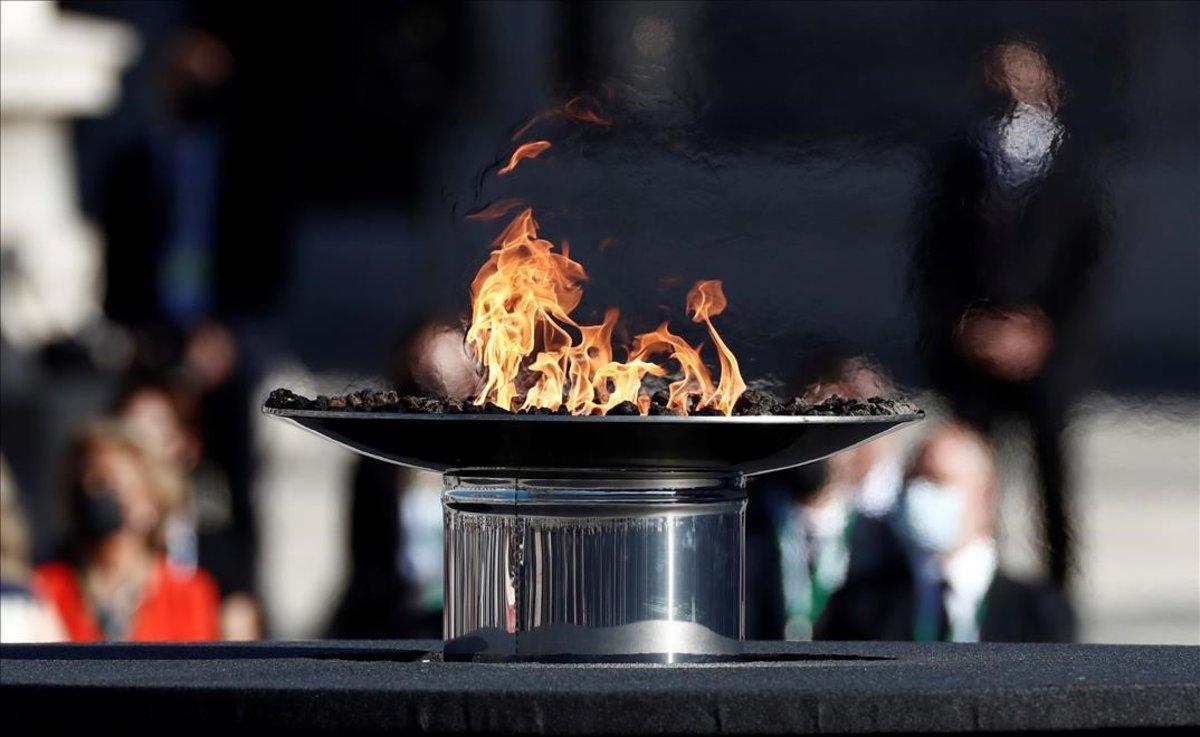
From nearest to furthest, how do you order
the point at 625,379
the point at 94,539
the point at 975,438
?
the point at 625,379
the point at 94,539
the point at 975,438

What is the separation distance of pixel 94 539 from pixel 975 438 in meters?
1.99

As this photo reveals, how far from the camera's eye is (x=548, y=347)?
385 centimetres

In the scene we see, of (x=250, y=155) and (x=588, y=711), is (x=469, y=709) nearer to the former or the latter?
(x=588, y=711)

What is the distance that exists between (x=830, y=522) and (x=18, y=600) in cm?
175

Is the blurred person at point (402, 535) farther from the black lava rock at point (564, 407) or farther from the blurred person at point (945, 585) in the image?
the black lava rock at point (564, 407)

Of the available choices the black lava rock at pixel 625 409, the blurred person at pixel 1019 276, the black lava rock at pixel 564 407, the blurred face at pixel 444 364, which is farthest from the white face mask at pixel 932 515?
the black lava rock at pixel 625 409

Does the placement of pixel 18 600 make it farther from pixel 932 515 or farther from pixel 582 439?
pixel 582 439

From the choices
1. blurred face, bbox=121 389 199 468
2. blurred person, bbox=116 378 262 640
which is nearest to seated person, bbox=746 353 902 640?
blurred person, bbox=116 378 262 640

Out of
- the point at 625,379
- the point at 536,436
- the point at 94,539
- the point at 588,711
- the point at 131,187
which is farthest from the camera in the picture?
the point at 131,187

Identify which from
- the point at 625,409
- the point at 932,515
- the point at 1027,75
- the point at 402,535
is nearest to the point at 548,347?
the point at 625,409

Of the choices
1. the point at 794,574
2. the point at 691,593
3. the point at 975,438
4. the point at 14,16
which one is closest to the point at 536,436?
the point at 691,593

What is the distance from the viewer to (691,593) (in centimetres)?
354

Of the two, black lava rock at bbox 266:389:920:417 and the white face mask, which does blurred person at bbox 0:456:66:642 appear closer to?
the white face mask

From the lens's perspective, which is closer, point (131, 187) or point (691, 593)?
point (691, 593)
